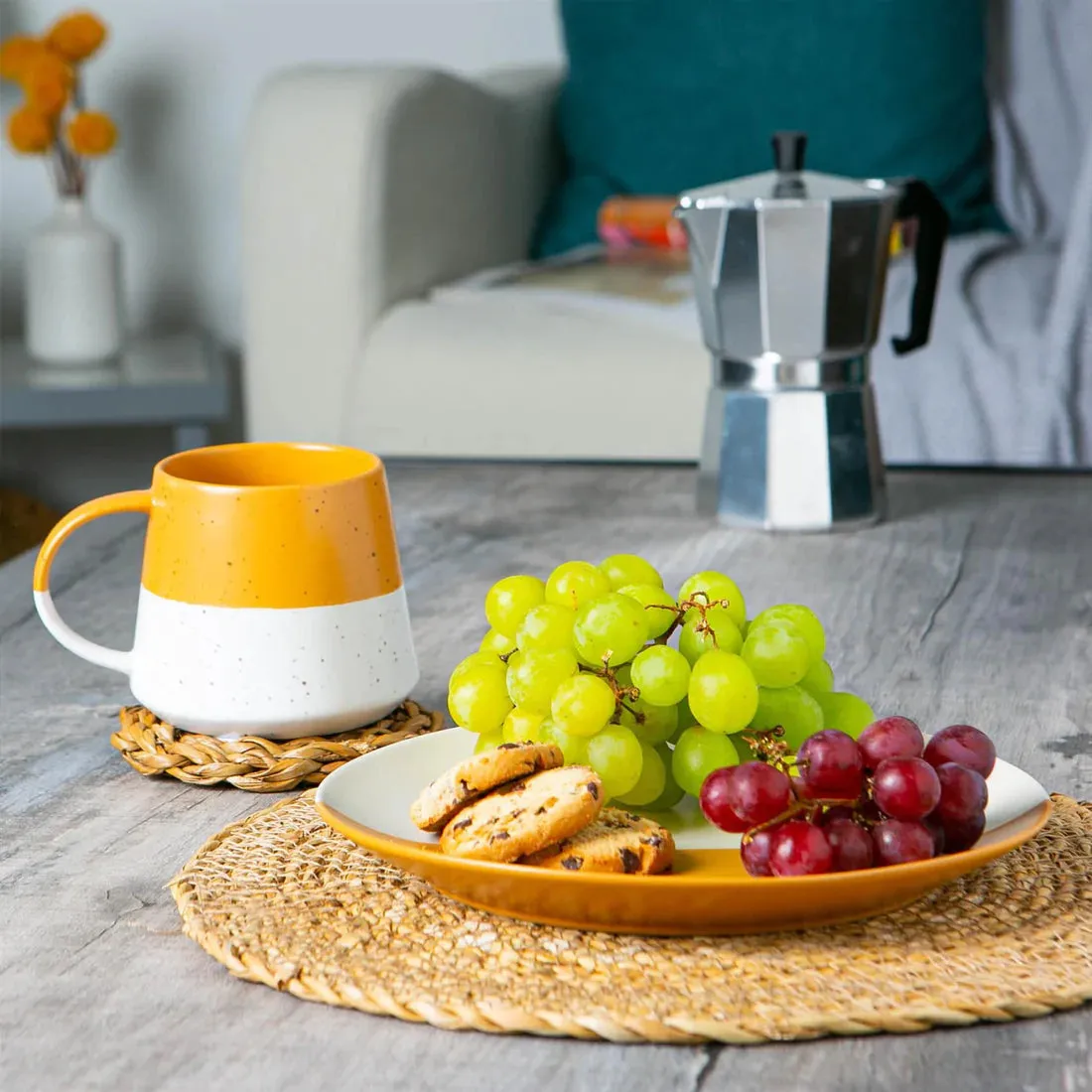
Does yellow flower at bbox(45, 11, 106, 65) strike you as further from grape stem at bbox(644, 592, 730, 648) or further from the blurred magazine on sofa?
grape stem at bbox(644, 592, 730, 648)

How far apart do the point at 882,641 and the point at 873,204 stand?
434mm

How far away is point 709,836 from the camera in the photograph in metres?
0.52

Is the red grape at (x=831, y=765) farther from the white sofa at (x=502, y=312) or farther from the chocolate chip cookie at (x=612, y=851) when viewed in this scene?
the white sofa at (x=502, y=312)

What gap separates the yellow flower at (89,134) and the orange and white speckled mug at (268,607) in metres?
1.86

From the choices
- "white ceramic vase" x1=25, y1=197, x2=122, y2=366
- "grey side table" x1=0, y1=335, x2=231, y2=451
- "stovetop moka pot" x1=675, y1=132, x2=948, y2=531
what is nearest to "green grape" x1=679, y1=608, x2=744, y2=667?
"stovetop moka pot" x1=675, y1=132, x2=948, y2=531

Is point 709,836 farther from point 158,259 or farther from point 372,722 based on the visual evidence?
point 158,259

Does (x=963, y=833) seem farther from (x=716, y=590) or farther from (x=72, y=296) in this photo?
(x=72, y=296)

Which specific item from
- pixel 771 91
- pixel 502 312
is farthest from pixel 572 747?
pixel 771 91

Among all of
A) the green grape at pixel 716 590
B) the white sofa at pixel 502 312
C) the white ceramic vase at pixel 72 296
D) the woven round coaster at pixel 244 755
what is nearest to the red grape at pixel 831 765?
the green grape at pixel 716 590

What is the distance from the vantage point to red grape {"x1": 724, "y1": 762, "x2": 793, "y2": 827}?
0.46m

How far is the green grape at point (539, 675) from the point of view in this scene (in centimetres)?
52

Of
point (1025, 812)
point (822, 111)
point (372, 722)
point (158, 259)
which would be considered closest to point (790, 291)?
point (372, 722)

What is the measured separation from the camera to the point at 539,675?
0.52 m

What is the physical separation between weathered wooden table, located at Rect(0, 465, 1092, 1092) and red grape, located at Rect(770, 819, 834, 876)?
0.16 feet
